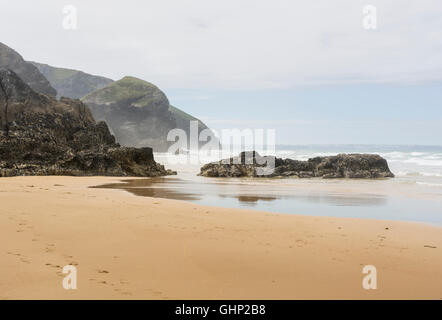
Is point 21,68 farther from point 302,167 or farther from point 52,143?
point 302,167

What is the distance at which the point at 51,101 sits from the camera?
29859mm

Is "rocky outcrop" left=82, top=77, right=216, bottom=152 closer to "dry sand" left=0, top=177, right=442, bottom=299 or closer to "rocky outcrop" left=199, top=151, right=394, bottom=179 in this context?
"rocky outcrop" left=199, top=151, right=394, bottom=179

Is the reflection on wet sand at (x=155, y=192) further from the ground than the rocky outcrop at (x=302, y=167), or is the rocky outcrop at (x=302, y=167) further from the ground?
the rocky outcrop at (x=302, y=167)

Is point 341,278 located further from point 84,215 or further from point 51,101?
point 51,101

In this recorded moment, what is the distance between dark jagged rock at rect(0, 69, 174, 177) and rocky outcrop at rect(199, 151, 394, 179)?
4.76 metres

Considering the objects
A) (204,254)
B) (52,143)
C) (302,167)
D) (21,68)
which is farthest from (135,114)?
(204,254)

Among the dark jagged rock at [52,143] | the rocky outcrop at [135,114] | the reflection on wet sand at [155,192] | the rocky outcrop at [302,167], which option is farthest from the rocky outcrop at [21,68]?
the reflection on wet sand at [155,192]

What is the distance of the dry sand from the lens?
4688mm

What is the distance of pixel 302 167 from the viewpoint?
3253cm

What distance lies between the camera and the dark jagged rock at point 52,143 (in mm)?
23078

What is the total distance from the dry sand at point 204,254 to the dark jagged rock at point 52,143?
46.0ft

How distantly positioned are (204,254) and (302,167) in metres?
27.1

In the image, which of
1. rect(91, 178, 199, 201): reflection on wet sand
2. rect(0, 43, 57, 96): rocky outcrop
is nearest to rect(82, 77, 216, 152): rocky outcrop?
rect(0, 43, 57, 96): rocky outcrop

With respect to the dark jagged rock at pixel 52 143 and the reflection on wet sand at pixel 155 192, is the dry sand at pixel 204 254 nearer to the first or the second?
the reflection on wet sand at pixel 155 192
